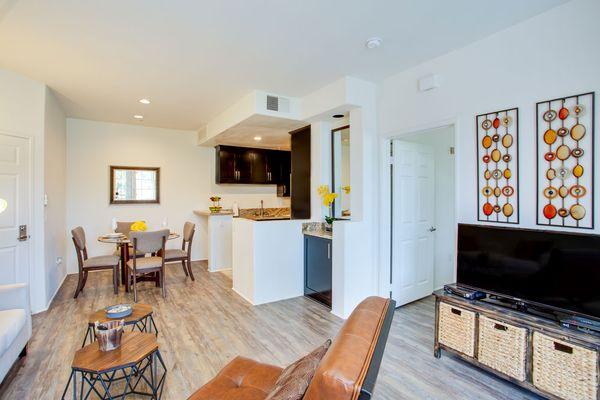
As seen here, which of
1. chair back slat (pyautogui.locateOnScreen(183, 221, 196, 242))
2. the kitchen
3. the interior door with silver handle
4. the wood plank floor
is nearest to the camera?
the wood plank floor

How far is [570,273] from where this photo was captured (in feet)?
6.55

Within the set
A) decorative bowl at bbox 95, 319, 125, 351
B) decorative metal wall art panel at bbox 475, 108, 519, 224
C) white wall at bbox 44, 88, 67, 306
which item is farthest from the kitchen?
white wall at bbox 44, 88, 67, 306

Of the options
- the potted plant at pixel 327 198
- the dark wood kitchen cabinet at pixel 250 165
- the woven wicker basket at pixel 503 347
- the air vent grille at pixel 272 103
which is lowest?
the woven wicker basket at pixel 503 347

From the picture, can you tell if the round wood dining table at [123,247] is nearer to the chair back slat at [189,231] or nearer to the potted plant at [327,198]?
the chair back slat at [189,231]

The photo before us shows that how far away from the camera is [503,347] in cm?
219

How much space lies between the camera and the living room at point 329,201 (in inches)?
81.4

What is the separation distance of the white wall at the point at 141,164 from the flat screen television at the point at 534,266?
17.4ft

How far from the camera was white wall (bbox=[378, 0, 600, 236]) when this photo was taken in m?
2.14

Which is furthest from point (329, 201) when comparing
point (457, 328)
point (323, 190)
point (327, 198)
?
point (457, 328)

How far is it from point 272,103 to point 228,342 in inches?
114

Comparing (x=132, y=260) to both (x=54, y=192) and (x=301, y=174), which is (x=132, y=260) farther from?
(x=301, y=174)

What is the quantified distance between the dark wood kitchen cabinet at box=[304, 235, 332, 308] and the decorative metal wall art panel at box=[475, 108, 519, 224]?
70.6 inches

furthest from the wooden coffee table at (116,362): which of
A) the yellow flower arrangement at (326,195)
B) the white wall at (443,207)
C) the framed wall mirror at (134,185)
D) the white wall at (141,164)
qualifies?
the framed wall mirror at (134,185)

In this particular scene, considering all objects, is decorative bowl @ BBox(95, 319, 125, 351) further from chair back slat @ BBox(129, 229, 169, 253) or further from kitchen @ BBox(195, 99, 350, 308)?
chair back slat @ BBox(129, 229, 169, 253)
